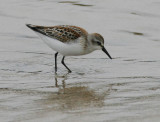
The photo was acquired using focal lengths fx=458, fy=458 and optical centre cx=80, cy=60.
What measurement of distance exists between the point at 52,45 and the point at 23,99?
2.82 meters

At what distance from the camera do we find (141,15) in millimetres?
13586

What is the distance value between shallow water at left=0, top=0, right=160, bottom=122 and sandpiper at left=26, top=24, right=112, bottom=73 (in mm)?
390

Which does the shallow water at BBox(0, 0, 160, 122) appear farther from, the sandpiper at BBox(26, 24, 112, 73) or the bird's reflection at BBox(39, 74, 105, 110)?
the sandpiper at BBox(26, 24, 112, 73)

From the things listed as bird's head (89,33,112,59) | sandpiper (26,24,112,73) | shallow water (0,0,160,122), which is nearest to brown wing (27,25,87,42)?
sandpiper (26,24,112,73)

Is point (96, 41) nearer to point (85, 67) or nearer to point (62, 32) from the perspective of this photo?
point (85, 67)

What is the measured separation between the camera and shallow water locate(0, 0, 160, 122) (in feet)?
20.1

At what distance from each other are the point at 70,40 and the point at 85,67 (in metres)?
0.64

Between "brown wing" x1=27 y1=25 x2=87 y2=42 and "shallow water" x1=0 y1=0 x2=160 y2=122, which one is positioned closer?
"shallow water" x1=0 y1=0 x2=160 y2=122

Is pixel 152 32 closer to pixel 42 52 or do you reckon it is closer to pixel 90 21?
pixel 90 21

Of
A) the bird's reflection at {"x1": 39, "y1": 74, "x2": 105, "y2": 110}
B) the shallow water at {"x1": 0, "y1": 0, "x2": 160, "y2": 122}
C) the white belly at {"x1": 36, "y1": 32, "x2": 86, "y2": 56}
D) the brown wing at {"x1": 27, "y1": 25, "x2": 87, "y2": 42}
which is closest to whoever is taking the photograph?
the shallow water at {"x1": 0, "y1": 0, "x2": 160, "y2": 122}

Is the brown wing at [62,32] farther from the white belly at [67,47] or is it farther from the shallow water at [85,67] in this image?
the shallow water at [85,67]

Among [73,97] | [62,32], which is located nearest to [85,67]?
[62,32]

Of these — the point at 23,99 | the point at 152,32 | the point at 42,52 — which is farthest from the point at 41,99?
the point at 152,32

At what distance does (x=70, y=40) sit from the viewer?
30.8 ft
